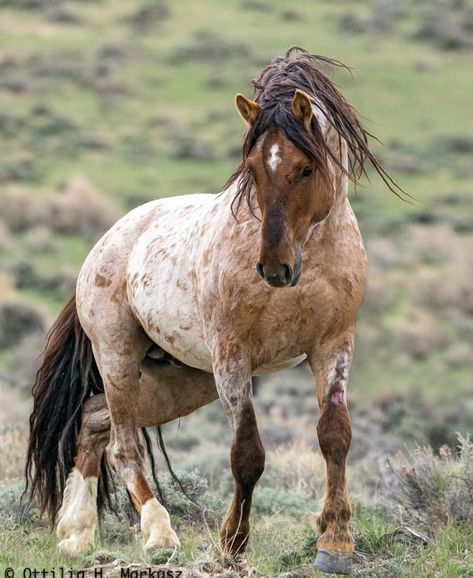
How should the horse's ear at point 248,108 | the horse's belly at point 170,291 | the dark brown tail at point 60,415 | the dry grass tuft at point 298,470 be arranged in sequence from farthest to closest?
1. the dry grass tuft at point 298,470
2. the dark brown tail at point 60,415
3. the horse's belly at point 170,291
4. the horse's ear at point 248,108

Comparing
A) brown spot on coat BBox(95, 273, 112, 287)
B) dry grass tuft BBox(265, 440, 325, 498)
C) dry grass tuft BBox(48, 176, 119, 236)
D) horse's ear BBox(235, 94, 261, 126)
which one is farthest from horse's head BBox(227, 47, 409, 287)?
dry grass tuft BBox(48, 176, 119, 236)

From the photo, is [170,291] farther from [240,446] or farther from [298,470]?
[298,470]

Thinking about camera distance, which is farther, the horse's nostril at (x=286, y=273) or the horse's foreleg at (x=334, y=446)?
the horse's foreleg at (x=334, y=446)

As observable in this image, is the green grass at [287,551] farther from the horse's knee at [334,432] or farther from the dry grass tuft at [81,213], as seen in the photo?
the dry grass tuft at [81,213]

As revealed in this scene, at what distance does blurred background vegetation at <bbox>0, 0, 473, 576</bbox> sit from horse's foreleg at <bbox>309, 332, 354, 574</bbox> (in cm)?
219

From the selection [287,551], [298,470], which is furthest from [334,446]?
[298,470]

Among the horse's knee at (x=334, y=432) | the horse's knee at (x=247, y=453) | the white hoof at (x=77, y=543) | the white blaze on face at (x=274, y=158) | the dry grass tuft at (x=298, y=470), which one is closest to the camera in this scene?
the white blaze on face at (x=274, y=158)

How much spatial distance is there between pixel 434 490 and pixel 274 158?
10.3 ft

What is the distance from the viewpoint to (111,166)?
3519 cm

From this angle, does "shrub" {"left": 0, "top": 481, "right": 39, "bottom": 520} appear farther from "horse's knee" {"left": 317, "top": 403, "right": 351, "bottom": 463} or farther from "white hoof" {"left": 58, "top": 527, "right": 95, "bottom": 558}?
"horse's knee" {"left": 317, "top": 403, "right": 351, "bottom": 463}

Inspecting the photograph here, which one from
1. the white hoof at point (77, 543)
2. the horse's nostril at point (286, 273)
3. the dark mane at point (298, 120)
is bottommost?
the white hoof at point (77, 543)

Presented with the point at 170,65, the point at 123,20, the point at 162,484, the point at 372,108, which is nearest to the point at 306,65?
the point at 162,484

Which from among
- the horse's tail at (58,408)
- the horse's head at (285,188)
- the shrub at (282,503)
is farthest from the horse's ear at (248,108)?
the shrub at (282,503)

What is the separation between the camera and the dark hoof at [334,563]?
5477 millimetres
